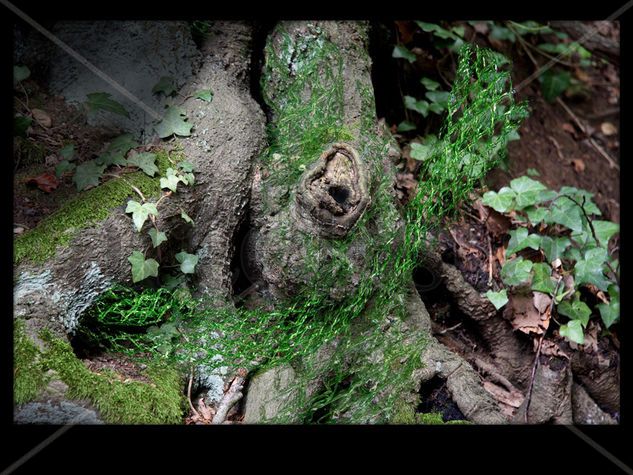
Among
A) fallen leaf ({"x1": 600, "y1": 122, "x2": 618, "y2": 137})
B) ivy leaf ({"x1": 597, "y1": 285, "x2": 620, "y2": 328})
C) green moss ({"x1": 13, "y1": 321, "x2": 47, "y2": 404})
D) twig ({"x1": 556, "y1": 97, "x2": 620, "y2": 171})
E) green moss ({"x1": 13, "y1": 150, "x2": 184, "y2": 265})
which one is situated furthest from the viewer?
fallen leaf ({"x1": 600, "y1": 122, "x2": 618, "y2": 137})

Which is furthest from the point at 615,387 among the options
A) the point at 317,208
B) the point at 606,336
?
the point at 317,208

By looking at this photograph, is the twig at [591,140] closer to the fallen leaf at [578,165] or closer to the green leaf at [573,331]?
the fallen leaf at [578,165]

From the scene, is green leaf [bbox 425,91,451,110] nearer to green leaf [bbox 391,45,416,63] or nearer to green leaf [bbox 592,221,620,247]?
green leaf [bbox 391,45,416,63]

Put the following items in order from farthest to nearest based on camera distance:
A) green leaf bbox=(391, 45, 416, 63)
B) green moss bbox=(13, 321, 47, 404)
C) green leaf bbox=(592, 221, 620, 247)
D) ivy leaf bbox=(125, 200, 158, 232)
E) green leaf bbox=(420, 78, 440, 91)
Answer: green leaf bbox=(420, 78, 440, 91)
green leaf bbox=(391, 45, 416, 63)
green leaf bbox=(592, 221, 620, 247)
ivy leaf bbox=(125, 200, 158, 232)
green moss bbox=(13, 321, 47, 404)

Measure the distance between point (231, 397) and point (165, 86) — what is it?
1506 millimetres

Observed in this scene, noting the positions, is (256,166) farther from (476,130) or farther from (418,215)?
(476,130)

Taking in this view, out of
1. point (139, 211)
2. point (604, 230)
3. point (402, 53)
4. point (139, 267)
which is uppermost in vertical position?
point (402, 53)

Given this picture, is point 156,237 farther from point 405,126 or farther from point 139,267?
point 405,126

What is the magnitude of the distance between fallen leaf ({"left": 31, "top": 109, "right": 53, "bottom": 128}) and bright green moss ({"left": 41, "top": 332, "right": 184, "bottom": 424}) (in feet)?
3.50

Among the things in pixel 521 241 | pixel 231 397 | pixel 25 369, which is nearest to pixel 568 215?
pixel 521 241

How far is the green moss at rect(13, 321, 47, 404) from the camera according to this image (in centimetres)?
222

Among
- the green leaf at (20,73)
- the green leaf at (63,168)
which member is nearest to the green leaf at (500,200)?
the green leaf at (63,168)

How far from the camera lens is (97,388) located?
7.68 feet

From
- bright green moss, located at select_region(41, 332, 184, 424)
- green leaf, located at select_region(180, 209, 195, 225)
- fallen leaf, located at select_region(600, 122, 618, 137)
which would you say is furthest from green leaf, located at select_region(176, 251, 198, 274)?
fallen leaf, located at select_region(600, 122, 618, 137)
